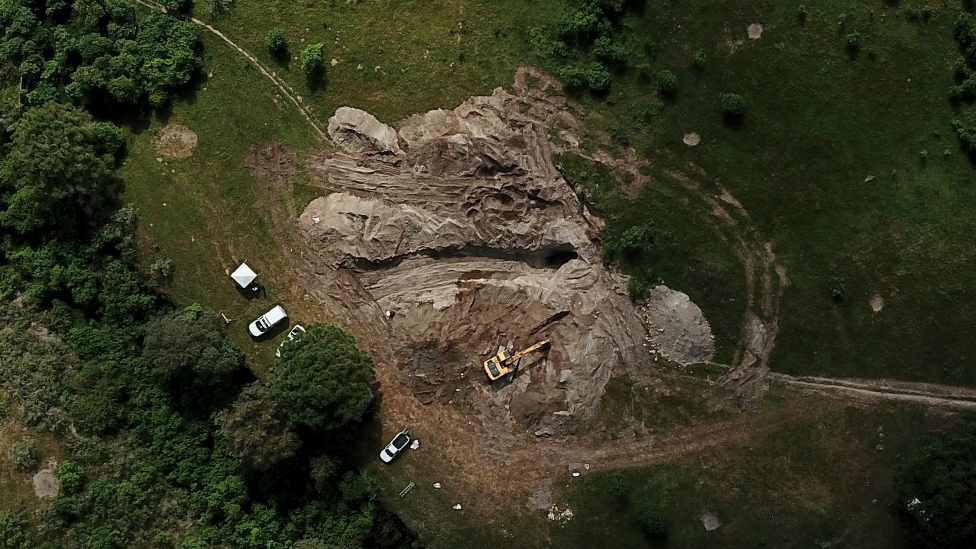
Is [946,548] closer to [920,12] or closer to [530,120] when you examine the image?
[920,12]

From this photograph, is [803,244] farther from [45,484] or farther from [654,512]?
[45,484]

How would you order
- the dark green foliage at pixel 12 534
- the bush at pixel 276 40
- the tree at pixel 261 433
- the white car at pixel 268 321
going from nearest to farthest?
the tree at pixel 261 433 < the dark green foliage at pixel 12 534 < the white car at pixel 268 321 < the bush at pixel 276 40

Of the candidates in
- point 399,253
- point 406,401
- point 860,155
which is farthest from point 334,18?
point 860,155

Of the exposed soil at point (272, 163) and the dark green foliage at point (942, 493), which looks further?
the exposed soil at point (272, 163)

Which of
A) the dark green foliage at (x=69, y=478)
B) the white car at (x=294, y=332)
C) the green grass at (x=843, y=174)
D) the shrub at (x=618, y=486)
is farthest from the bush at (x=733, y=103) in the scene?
the dark green foliage at (x=69, y=478)

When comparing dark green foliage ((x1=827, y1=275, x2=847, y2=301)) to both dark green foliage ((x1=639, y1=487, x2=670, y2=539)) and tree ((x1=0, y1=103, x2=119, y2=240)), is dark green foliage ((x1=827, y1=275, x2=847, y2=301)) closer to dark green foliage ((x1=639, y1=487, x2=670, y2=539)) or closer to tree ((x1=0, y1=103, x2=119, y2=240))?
dark green foliage ((x1=639, y1=487, x2=670, y2=539))

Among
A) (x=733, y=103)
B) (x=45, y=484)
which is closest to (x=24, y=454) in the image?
(x=45, y=484)

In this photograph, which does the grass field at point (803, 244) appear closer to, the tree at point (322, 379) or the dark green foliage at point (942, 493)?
the dark green foliage at point (942, 493)

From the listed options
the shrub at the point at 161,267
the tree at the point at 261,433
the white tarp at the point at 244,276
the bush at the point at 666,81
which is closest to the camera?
the tree at the point at 261,433
